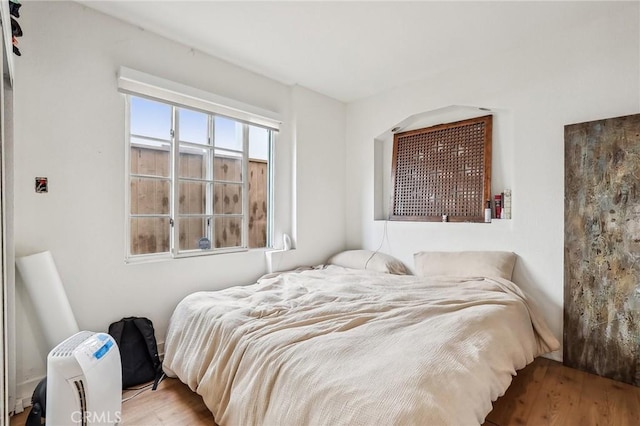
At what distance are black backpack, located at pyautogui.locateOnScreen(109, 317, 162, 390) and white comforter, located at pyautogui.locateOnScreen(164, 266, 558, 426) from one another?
17cm

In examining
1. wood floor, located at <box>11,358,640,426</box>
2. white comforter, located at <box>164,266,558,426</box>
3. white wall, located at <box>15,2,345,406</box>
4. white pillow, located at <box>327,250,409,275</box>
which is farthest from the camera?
white pillow, located at <box>327,250,409,275</box>

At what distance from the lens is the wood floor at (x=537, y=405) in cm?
172

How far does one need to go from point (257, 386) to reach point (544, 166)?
8.69 feet

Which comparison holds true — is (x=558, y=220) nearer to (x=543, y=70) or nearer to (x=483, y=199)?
(x=483, y=199)

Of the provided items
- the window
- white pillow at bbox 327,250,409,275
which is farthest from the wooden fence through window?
white pillow at bbox 327,250,409,275

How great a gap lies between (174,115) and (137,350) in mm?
1855

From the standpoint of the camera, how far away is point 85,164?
2117 millimetres

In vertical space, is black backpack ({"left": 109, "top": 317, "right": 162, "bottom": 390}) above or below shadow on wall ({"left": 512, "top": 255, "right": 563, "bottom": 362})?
below

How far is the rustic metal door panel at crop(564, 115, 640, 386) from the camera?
2064mm

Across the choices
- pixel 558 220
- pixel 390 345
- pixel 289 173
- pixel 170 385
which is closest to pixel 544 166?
pixel 558 220

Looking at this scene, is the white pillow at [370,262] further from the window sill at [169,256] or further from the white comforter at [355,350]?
the window sill at [169,256]

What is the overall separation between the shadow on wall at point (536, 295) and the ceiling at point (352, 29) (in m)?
1.85

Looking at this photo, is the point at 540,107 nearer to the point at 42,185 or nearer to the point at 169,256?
the point at 169,256

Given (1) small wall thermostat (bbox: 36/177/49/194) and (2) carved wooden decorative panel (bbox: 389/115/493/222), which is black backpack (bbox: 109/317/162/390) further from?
(2) carved wooden decorative panel (bbox: 389/115/493/222)
